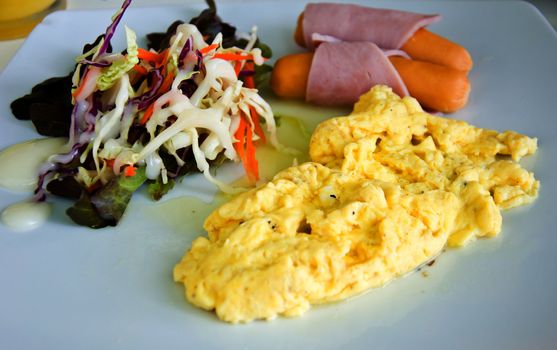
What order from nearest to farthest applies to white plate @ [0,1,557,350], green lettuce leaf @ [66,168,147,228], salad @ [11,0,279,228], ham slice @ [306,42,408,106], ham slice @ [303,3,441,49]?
white plate @ [0,1,557,350] → green lettuce leaf @ [66,168,147,228] → salad @ [11,0,279,228] → ham slice @ [306,42,408,106] → ham slice @ [303,3,441,49]

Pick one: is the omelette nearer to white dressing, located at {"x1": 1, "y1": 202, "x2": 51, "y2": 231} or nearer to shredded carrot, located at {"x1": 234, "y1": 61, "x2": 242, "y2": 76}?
shredded carrot, located at {"x1": 234, "y1": 61, "x2": 242, "y2": 76}

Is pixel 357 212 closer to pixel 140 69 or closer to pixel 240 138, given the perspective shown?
pixel 240 138

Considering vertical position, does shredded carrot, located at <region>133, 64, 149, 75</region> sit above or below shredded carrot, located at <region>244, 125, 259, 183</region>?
above

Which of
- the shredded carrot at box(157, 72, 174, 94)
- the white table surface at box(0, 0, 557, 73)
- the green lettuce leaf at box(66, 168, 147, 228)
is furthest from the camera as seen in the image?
the white table surface at box(0, 0, 557, 73)

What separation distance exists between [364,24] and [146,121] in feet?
4.27

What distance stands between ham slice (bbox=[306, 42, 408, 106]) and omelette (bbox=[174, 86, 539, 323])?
0.22m

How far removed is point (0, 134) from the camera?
297 centimetres

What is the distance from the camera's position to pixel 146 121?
275 centimetres

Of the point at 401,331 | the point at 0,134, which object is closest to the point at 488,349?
the point at 401,331

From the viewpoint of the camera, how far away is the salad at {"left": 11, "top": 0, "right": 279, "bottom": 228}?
105 inches

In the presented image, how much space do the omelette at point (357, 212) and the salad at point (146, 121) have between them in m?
0.37

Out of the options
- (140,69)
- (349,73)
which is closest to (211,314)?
(140,69)

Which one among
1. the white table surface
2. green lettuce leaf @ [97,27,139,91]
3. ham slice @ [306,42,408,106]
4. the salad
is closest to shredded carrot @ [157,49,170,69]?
the salad

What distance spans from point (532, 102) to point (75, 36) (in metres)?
2.52
